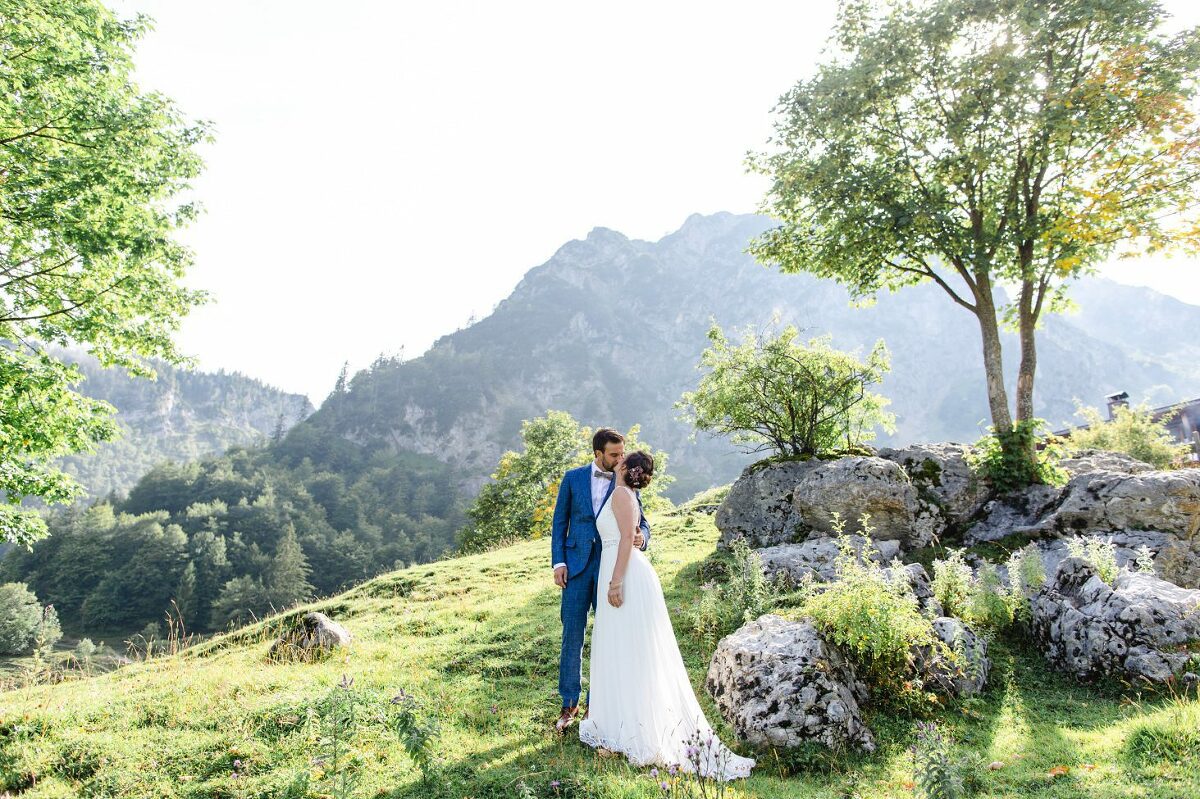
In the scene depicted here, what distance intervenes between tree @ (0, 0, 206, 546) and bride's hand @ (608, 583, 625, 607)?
36.5 ft

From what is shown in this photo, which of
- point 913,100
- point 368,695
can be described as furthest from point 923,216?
point 368,695

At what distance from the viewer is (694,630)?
10.3 meters

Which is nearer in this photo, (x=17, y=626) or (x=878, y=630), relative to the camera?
(x=878, y=630)

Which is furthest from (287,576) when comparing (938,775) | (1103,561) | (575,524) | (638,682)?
(938,775)

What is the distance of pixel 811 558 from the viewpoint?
38.0 feet

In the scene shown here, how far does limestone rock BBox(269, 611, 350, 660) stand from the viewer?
1006 centimetres

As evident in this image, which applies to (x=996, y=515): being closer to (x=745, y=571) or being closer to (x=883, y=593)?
(x=745, y=571)

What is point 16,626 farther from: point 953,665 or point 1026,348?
point 1026,348

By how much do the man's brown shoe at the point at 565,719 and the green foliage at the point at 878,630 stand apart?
320 cm

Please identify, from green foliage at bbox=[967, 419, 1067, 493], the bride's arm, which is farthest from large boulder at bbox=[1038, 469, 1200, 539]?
the bride's arm

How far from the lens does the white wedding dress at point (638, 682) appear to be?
5930 mm

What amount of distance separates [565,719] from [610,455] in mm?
3069

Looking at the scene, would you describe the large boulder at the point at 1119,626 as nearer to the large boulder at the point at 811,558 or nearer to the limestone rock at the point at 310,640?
the large boulder at the point at 811,558

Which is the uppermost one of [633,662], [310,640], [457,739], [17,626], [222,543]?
[633,662]
